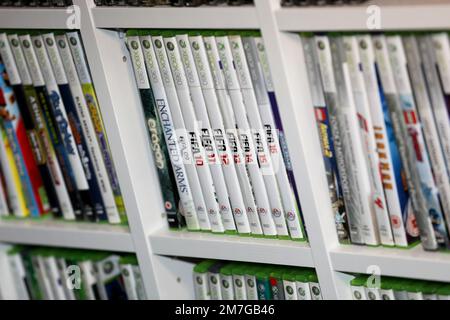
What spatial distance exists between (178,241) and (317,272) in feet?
1.04

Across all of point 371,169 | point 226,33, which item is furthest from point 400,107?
point 226,33

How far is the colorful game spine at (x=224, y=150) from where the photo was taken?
1.59m

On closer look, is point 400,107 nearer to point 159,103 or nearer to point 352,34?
point 352,34

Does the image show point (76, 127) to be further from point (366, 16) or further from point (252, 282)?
point (366, 16)

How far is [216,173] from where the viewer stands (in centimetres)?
166

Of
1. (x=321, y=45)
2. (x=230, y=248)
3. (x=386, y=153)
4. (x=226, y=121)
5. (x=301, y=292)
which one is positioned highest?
(x=321, y=45)

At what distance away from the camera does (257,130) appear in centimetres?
157

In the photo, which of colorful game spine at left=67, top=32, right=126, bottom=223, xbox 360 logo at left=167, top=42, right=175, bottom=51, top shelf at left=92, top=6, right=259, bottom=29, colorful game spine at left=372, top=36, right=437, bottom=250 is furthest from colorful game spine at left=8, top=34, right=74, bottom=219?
colorful game spine at left=372, top=36, right=437, bottom=250

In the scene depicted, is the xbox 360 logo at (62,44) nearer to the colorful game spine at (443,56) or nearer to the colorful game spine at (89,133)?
the colorful game spine at (89,133)

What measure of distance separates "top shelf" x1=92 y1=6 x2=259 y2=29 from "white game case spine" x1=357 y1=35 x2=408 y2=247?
7.9 inches

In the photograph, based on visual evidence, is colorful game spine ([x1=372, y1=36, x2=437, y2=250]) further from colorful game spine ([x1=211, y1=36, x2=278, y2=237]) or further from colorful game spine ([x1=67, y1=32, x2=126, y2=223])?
colorful game spine ([x1=67, y1=32, x2=126, y2=223])

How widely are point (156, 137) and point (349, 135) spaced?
0.43m

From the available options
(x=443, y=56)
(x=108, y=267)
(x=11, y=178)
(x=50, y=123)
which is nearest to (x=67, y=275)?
(x=108, y=267)

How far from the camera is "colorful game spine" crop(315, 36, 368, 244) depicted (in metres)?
1.47
